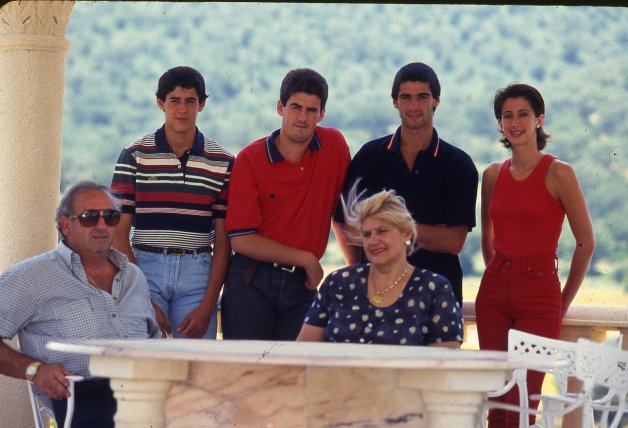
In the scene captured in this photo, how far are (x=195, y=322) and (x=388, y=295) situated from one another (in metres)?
0.95

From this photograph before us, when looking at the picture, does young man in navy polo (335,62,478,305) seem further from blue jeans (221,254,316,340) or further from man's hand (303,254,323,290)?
blue jeans (221,254,316,340)

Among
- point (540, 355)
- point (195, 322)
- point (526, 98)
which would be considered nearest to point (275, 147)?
point (195, 322)

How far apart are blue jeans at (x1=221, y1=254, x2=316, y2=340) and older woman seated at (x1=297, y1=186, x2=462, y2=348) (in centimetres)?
52

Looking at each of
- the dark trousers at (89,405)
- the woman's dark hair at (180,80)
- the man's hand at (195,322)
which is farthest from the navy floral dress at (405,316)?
the woman's dark hair at (180,80)

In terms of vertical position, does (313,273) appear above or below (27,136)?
below

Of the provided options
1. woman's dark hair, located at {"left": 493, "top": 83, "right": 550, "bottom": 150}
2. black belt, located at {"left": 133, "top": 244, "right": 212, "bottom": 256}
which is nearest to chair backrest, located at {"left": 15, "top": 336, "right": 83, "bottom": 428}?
black belt, located at {"left": 133, "top": 244, "right": 212, "bottom": 256}

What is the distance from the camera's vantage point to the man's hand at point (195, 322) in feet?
13.8

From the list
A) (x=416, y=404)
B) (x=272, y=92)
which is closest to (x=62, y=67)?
(x=416, y=404)

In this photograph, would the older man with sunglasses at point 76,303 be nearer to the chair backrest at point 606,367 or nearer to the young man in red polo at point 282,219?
the young man in red polo at point 282,219

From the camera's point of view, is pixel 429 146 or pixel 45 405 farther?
pixel 429 146

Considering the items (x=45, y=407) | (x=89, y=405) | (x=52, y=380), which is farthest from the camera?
(x=45, y=407)

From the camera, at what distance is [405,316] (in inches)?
143

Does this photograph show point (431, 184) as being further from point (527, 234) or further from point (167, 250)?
point (167, 250)

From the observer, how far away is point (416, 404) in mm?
3059
